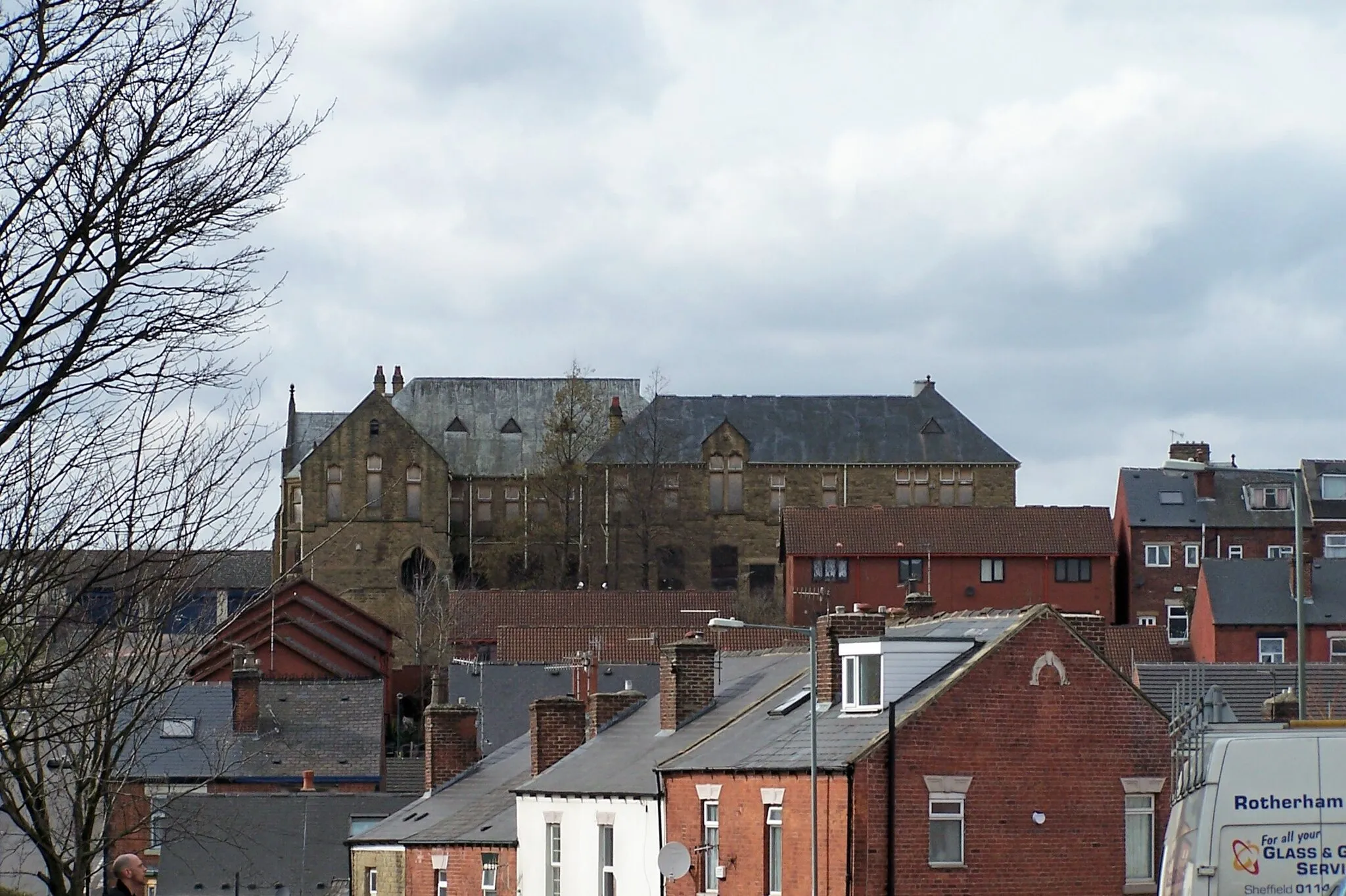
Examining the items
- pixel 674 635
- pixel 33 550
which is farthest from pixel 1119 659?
pixel 33 550

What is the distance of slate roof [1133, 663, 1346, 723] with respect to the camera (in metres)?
58.9

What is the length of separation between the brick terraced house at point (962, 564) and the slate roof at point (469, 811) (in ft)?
181

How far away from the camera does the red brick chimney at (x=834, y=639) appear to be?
3584 centimetres

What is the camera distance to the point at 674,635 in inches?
3620

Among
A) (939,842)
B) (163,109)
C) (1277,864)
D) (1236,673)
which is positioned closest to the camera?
(163,109)

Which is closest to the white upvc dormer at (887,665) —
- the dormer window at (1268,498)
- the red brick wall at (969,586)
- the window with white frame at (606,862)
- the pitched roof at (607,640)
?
the window with white frame at (606,862)

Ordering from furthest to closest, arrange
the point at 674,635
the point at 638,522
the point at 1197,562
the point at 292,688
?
the point at 638,522
the point at 1197,562
the point at 674,635
the point at 292,688

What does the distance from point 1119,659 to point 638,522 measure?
45.2m

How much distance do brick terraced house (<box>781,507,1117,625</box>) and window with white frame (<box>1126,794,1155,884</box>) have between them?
68826 millimetres

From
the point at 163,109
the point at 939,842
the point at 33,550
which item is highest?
the point at 163,109

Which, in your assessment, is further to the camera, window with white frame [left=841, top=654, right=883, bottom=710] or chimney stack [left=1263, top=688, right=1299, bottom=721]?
chimney stack [left=1263, top=688, right=1299, bottom=721]

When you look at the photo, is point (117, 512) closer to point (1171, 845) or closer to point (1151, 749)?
point (1171, 845)

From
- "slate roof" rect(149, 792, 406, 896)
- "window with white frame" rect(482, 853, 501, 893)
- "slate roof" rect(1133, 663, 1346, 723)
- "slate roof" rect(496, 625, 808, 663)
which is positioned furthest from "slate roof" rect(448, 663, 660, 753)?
"window with white frame" rect(482, 853, 501, 893)

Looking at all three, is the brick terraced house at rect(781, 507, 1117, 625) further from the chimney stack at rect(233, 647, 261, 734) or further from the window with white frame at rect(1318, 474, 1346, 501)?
the chimney stack at rect(233, 647, 261, 734)
